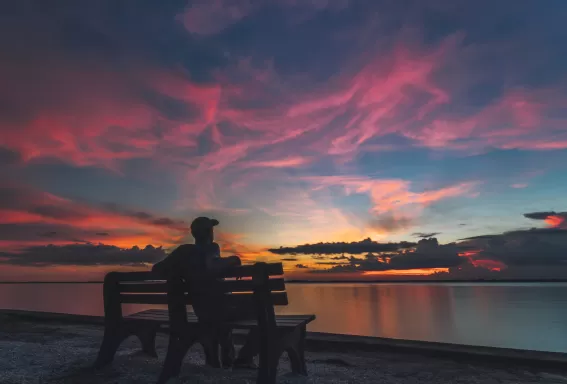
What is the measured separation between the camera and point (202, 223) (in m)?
5.78

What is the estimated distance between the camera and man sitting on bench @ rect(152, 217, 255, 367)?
16.3 feet

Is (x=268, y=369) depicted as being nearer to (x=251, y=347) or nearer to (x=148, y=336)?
(x=251, y=347)

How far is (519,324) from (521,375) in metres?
31.6

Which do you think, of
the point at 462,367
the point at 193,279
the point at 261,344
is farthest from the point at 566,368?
the point at 193,279

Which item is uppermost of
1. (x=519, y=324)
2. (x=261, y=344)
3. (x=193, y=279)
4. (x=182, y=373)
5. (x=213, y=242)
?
(x=213, y=242)

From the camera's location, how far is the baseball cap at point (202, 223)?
18.9 feet

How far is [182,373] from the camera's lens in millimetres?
5469

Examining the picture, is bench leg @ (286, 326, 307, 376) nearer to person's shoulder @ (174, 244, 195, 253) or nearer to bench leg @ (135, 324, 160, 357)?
person's shoulder @ (174, 244, 195, 253)

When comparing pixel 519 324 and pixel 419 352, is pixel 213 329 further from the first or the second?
pixel 519 324

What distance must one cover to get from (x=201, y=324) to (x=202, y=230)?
1.27 meters

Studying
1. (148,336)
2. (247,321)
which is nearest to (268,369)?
(247,321)

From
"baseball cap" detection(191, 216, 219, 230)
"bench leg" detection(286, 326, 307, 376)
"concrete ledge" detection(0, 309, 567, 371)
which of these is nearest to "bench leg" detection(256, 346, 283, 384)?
"bench leg" detection(286, 326, 307, 376)

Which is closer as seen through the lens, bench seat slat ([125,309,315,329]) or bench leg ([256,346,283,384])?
bench leg ([256,346,283,384])

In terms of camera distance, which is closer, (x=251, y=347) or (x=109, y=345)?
(x=251, y=347)
